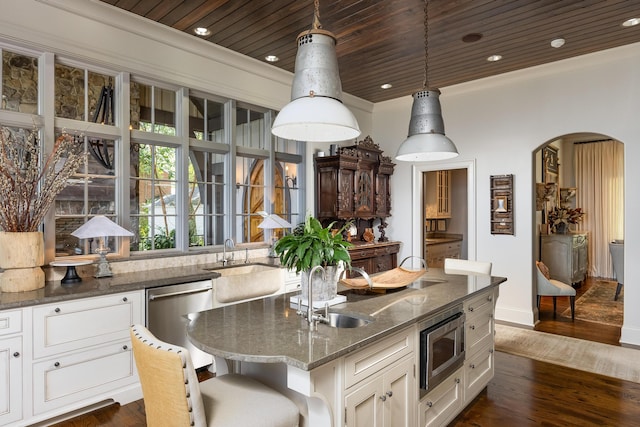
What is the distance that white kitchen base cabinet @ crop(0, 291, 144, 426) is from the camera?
93.0 inches

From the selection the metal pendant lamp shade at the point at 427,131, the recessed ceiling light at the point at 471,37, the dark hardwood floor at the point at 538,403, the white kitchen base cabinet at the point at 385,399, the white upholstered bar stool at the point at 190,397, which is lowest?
the dark hardwood floor at the point at 538,403

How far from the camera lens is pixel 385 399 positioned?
1.87 m

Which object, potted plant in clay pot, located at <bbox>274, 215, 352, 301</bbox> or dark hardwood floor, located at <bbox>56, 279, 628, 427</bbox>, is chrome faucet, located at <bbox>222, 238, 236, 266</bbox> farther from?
potted plant in clay pot, located at <bbox>274, 215, 352, 301</bbox>

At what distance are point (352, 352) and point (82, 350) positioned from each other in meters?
2.06

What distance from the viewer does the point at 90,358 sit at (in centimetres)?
267

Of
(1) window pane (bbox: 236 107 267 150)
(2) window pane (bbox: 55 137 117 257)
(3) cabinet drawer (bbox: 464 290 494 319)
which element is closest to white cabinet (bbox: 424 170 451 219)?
(1) window pane (bbox: 236 107 267 150)

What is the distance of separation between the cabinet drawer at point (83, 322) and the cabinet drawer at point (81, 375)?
0.07 metres

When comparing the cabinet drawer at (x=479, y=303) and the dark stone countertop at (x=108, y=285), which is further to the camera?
the cabinet drawer at (x=479, y=303)

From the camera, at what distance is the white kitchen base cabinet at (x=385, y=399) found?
1691mm

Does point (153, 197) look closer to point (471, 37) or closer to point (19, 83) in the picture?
point (19, 83)

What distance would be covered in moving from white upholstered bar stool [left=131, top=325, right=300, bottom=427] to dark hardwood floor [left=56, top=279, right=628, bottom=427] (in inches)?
52.9

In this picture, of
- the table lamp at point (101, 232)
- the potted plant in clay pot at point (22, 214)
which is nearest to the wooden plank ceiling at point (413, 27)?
the potted plant in clay pot at point (22, 214)

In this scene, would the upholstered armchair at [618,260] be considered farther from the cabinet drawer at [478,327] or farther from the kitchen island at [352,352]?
the kitchen island at [352,352]

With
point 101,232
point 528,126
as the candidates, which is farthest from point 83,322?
point 528,126
